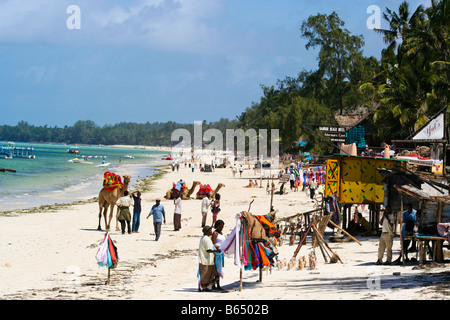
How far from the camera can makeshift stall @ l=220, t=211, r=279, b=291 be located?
35.8ft

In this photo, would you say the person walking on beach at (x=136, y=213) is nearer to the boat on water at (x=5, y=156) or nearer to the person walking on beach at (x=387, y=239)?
the person walking on beach at (x=387, y=239)

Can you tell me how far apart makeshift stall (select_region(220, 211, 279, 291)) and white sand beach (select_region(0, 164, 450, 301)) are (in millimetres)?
536

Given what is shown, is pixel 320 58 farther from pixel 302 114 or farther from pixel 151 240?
pixel 151 240

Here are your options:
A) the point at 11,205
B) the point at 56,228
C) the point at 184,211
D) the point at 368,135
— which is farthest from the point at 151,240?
the point at 368,135

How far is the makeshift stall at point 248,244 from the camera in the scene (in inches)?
430

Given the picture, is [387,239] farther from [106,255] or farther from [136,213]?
[136,213]

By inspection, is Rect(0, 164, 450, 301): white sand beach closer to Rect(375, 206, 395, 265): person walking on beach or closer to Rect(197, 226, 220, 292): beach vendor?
Rect(197, 226, 220, 292): beach vendor

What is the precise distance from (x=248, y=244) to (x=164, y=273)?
328 centimetres

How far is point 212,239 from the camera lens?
37.0 feet

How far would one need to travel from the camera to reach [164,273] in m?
13.5

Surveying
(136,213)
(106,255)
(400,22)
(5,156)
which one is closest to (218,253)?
(106,255)

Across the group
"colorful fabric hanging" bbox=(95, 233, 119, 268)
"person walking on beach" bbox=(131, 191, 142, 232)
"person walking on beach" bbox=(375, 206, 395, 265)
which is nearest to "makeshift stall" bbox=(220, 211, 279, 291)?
"colorful fabric hanging" bbox=(95, 233, 119, 268)

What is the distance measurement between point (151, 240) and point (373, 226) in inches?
284

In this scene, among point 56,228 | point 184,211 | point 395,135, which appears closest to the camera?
point 56,228
